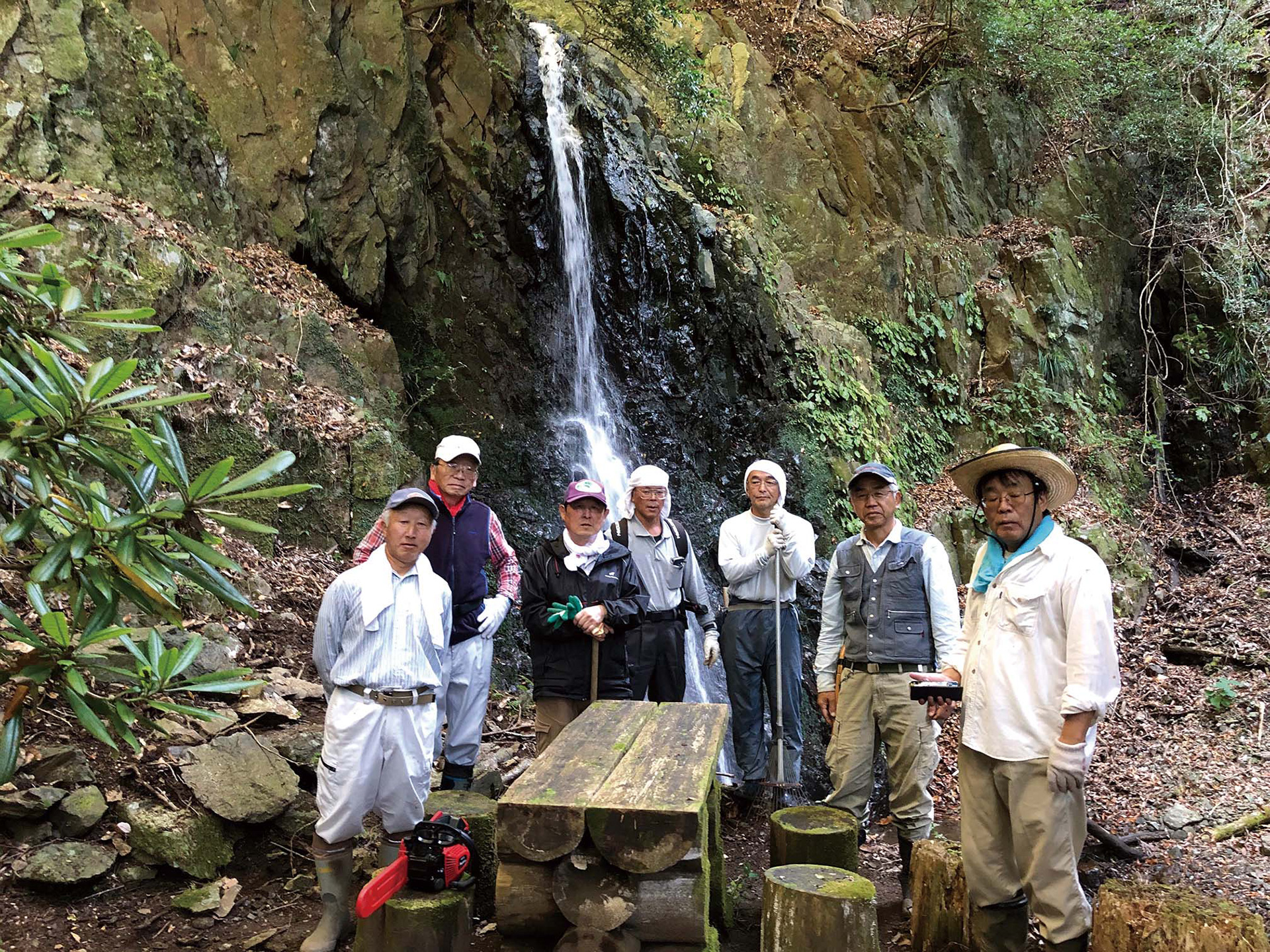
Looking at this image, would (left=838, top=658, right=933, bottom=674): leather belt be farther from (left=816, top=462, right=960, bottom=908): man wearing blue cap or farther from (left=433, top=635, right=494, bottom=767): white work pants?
(left=433, top=635, right=494, bottom=767): white work pants

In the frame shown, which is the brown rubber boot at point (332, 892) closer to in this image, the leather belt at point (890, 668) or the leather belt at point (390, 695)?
the leather belt at point (390, 695)

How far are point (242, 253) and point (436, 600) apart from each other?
5.47 metres

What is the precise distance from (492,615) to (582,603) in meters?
0.46

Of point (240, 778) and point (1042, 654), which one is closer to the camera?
point (1042, 654)

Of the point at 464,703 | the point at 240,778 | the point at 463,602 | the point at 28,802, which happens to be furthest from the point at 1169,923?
the point at 28,802

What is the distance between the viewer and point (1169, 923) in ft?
9.52

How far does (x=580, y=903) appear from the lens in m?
2.60

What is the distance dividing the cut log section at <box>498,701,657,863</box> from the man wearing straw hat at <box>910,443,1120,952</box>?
1396 mm

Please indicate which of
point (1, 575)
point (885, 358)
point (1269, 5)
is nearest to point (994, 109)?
point (1269, 5)

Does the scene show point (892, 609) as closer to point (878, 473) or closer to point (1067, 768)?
point (878, 473)

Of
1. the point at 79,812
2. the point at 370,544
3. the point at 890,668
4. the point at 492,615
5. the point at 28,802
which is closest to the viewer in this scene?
the point at 28,802

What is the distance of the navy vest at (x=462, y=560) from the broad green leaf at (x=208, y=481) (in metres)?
2.53

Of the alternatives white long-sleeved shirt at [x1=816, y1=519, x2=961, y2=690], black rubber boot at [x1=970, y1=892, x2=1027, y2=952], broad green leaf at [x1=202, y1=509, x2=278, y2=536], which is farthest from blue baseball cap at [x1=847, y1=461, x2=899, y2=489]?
broad green leaf at [x1=202, y1=509, x2=278, y2=536]

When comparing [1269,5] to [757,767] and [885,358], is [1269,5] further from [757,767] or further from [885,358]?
[757,767]
